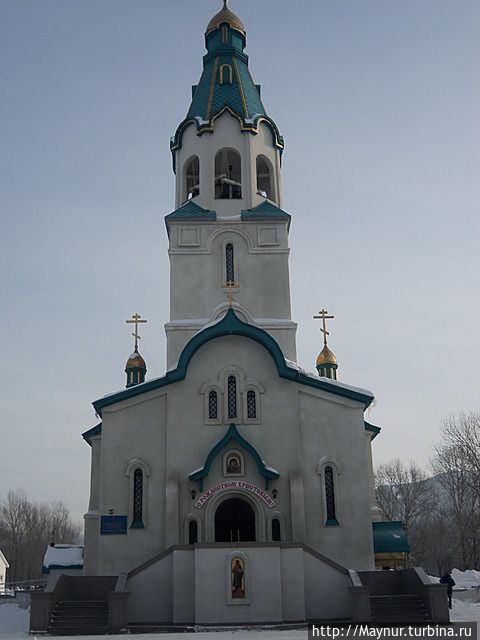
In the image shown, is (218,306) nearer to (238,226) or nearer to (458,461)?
(238,226)

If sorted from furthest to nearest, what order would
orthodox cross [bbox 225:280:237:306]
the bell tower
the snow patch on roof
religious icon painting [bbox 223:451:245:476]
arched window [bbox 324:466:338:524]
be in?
the bell tower
orthodox cross [bbox 225:280:237:306]
the snow patch on roof
arched window [bbox 324:466:338:524]
religious icon painting [bbox 223:451:245:476]

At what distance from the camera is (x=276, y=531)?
19562mm

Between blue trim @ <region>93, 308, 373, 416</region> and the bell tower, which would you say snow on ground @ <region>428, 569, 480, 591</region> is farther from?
the bell tower

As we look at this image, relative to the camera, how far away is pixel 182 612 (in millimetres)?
16766

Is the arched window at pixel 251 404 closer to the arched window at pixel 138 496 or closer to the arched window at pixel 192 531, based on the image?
the arched window at pixel 192 531

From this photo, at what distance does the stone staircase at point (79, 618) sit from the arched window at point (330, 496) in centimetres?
638

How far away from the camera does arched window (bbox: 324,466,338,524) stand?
Result: 19.9 metres

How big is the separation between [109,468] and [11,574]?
49.2 meters

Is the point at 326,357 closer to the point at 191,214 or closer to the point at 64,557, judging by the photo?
the point at 191,214

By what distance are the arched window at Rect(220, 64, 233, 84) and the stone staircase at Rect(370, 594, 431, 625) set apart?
19.1 metres

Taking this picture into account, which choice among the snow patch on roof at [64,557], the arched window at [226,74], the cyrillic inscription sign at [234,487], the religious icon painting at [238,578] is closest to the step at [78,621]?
the religious icon painting at [238,578]

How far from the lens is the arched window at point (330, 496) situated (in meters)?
19.9

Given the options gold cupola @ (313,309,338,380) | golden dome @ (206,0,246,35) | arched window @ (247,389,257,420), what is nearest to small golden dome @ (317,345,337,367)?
gold cupola @ (313,309,338,380)

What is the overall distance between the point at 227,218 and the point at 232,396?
7.17m
